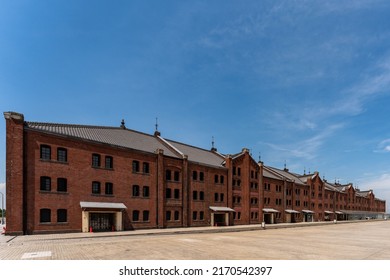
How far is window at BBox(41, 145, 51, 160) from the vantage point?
3051cm

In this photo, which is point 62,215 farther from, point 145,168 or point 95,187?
point 145,168

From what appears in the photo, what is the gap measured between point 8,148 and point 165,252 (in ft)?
64.5

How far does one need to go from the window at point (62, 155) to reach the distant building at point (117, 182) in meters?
0.10

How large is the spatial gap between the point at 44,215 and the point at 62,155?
20.2 ft


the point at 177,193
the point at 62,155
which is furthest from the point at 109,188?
the point at 177,193

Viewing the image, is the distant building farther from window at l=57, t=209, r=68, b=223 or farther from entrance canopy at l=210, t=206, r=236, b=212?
entrance canopy at l=210, t=206, r=236, b=212

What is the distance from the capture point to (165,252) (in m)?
18.4

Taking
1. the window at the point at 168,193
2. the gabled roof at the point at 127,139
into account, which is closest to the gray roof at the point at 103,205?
the gabled roof at the point at 127,139

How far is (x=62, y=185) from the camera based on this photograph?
103ft

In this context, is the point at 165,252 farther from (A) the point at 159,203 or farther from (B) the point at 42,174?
(A) the point at 159,203

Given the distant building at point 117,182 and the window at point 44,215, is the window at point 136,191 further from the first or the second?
the window at point 44,215

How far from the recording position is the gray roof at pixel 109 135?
3272cm

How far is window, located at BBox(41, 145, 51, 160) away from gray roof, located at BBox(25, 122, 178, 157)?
162cm

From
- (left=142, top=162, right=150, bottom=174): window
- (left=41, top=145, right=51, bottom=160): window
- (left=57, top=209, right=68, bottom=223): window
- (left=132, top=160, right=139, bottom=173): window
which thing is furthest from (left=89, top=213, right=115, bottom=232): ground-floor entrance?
(left=41, top=145, right=51, bottom=160): window
